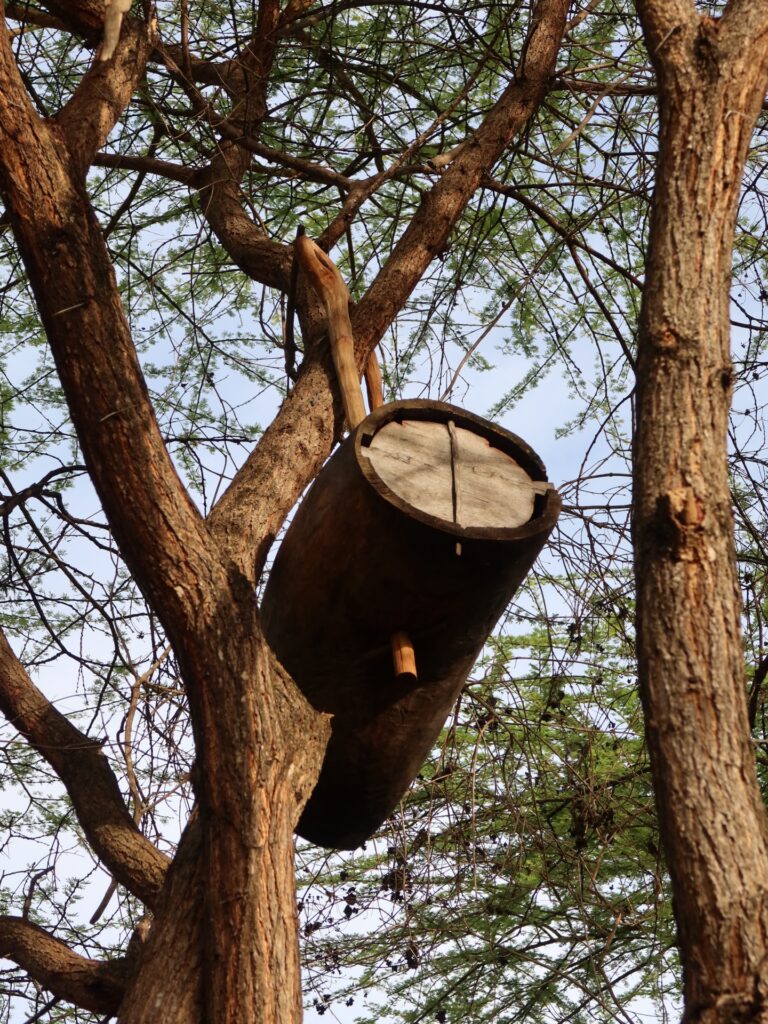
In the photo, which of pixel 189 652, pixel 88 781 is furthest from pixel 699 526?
pixel 88 781

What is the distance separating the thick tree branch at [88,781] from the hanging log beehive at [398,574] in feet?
1.85

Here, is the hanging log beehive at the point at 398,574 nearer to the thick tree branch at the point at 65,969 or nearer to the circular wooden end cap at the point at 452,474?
the circular wooden end cap at the point at 452,474

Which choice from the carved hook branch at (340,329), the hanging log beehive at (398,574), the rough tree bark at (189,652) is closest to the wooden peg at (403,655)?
the hanging log beehive at (398,574)

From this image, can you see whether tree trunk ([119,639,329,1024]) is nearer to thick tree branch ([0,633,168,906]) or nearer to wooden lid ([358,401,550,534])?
wooden lid ([358,401,550,534])

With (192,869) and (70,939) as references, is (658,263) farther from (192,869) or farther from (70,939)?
(70,939)

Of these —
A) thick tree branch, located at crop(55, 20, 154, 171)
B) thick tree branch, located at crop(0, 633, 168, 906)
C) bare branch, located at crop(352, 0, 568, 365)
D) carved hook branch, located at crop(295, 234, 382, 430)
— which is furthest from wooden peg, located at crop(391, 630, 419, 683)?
thick tree branch, located at crop(55, 20, 154, 171)

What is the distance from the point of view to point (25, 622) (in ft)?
15.4

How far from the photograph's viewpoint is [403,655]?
2.50 metres

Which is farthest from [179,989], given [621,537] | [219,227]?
[219,227]

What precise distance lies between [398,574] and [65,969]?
144 centimetres

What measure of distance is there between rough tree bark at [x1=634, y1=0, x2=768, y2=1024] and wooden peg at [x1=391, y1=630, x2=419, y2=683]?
79cm

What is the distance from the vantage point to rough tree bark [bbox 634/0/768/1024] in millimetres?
1459

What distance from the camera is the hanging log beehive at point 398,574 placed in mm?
2436

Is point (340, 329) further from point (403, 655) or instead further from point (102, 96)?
point (403, 655)
